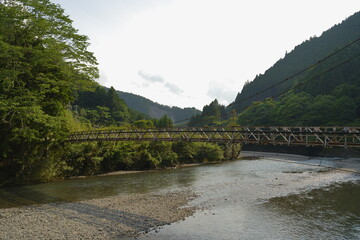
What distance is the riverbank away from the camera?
1163cm

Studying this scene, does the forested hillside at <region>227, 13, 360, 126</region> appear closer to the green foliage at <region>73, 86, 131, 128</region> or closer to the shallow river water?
the shallow river water

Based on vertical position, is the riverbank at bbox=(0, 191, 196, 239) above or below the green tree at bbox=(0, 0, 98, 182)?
below

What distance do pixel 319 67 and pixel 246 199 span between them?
230 feet

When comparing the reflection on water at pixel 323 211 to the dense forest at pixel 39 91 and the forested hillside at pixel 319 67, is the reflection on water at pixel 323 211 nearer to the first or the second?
the dense forest at pixel 39 91

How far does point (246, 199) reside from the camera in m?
18.1

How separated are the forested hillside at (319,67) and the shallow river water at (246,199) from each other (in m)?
25.4

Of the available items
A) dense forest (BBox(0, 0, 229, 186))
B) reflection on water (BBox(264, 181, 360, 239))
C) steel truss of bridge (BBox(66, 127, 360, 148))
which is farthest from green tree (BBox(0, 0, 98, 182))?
reflection on water (BBox(264, 181, 360, 239))

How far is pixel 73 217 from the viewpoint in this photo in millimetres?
13828

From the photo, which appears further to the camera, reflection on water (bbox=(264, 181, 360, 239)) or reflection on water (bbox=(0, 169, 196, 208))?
reflection on water (bbox=(0, 169, 196, 208))

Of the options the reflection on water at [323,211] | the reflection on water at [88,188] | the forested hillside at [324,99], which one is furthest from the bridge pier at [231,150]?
the reflection on water at [323,211]

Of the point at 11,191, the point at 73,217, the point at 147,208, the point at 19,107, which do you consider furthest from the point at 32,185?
the point at 147,208

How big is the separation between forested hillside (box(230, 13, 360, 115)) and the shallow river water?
2536cm

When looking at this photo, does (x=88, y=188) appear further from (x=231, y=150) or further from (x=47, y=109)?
(x=231, y=150)

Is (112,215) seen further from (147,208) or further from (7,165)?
(7,165)
